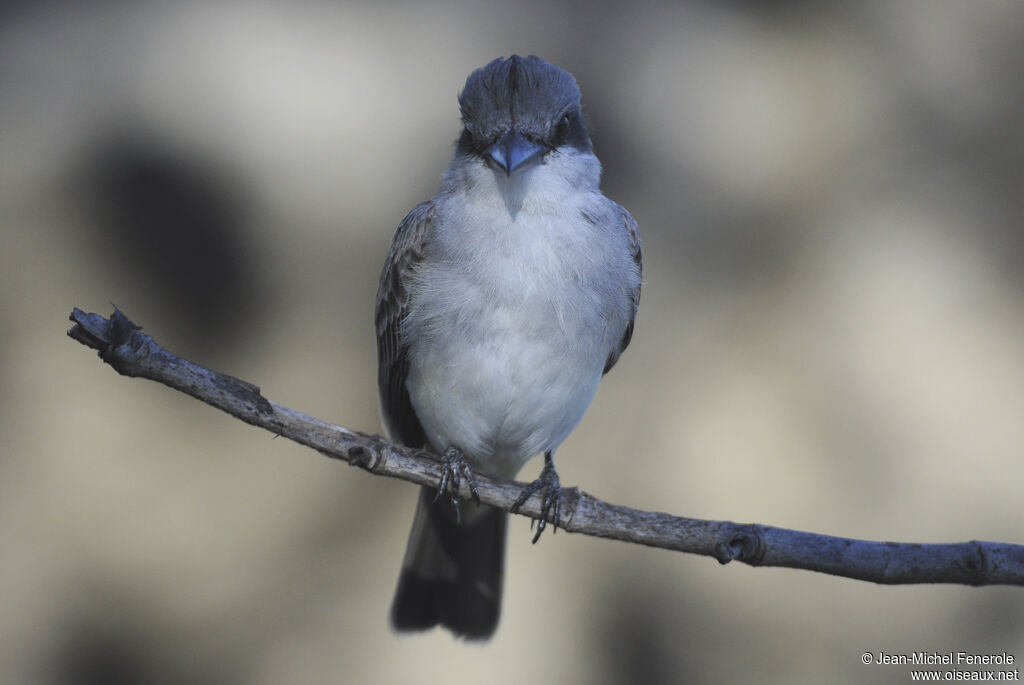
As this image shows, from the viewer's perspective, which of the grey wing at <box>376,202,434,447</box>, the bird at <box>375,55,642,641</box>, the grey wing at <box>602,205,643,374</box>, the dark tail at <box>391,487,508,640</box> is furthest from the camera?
the dark tail at <box>391,487,508,640</box>

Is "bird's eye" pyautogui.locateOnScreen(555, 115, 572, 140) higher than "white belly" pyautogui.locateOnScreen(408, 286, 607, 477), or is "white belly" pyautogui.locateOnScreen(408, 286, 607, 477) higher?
"bird's eye" pyautogui.locateOnScreen(555, 115, 572, 140)

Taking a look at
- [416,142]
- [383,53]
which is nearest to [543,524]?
[416,142]

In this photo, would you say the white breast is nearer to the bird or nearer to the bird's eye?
the bird

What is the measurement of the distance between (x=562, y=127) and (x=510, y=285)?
0.55 metres

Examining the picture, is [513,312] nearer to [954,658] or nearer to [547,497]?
[547,497]

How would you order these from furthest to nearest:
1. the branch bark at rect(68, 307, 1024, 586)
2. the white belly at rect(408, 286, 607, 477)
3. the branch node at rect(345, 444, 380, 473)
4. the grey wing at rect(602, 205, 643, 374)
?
the grey wing at rect(602, 205, 643, 374), the white belly at rect(408, 286, 607, 477), the branch node at rect(345, 444, 380, 473), the branch bark at rect(68, 307, 1024, 586)

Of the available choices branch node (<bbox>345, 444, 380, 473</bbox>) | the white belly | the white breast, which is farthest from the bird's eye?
branch node (<bbox>345, 444, 380, 473</bbox>)

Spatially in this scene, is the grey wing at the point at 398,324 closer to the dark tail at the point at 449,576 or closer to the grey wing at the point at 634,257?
the dark tail at the point at 449,576

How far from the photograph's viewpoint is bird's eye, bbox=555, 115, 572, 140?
10.3ft

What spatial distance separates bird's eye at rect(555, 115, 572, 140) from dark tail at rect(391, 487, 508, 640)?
63.8 inches

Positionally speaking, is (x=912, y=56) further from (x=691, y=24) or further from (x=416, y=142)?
(x=416, y=142)

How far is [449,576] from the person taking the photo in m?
4.04

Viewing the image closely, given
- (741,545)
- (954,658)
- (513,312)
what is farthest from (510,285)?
(954,658)

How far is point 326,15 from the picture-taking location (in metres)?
5.21
